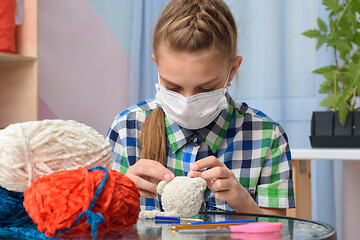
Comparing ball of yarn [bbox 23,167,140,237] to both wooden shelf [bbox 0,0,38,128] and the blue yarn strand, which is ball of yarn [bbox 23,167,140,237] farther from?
wooden shelf [bbox 0,0,38,128]

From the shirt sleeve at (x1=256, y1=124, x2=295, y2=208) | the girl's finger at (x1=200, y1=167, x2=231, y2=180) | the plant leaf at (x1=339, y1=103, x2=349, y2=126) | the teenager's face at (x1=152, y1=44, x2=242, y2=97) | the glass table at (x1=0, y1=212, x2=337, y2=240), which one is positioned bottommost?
the shirt sleeve at (x1=256, y1=124, x2=295, y2=208)

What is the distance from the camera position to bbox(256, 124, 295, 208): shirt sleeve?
95 centimetres

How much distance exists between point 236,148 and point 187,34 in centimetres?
29

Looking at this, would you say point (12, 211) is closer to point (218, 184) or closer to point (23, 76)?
point (218, 184)

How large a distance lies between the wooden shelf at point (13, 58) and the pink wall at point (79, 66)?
0.30m

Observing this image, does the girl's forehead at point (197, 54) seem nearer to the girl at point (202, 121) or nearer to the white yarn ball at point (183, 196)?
the girl at point (202, 121)

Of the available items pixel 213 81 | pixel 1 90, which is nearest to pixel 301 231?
pixel 213 81

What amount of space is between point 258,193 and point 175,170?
0.20 m

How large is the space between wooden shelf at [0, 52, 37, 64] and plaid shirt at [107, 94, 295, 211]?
0.51m

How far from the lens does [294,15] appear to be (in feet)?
5.85

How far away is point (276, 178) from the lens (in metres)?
0.97

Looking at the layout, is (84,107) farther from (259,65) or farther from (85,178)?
(85,178)

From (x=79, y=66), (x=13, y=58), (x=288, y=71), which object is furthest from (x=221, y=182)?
(x=79, y=66)

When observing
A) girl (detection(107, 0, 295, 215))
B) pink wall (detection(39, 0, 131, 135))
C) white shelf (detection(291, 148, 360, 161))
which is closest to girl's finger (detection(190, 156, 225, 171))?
girl (detection(107, 0, 295, 215))
